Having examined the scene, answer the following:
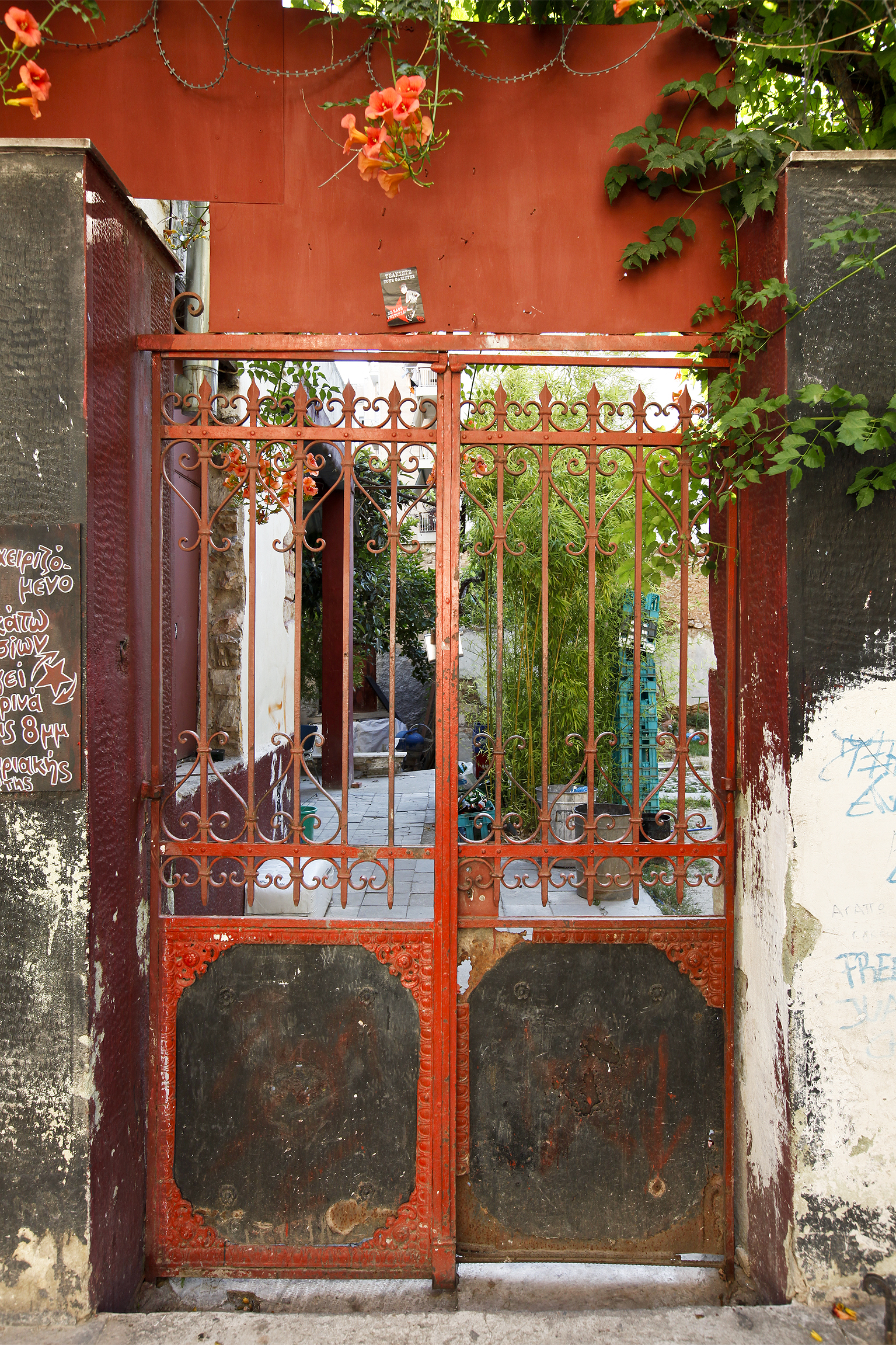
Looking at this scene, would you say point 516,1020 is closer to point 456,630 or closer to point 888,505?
point 456,630

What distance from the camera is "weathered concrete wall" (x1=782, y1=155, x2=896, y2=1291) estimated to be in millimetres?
2469

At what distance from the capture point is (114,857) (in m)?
2.61

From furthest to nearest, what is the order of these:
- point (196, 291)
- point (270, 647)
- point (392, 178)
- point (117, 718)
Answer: point (270, 647)
point (196, 291)
point (117, 718)
point (392, 178)

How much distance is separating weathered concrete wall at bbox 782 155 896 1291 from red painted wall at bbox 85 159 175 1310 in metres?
2.17

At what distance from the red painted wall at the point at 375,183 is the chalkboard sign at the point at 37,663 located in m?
1.09

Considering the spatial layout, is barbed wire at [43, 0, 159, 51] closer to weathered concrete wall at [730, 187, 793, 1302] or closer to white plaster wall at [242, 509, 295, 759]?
weathered concrete wall at [730, 187, 793, 1302]

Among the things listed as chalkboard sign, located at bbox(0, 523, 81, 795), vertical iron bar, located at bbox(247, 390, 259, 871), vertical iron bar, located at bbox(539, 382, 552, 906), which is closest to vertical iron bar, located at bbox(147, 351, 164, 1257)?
vertical iron bar, located at bbox(247, 390, 259, 871)

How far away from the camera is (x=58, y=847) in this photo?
8.04ft

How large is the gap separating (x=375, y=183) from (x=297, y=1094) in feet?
10.7

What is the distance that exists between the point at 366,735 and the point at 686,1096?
970 centimetres

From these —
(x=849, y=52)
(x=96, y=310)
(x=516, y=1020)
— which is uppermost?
(x=849, y=52)

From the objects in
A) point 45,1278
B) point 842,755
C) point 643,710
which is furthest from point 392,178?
point 643,710

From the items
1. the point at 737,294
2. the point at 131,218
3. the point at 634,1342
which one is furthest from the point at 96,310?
the point at 634,1342

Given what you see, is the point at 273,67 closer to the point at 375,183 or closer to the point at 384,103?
the point at 375,183
